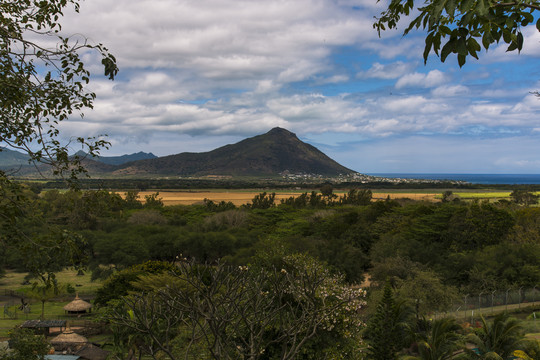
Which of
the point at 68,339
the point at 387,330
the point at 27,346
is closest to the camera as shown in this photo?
the point at 27,346

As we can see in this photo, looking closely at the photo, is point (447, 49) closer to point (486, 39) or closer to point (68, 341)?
point (486, 39)

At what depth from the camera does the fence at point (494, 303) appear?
2666 cm

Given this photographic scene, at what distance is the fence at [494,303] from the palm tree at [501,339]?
9.19 m

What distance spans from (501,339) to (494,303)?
44.2ft

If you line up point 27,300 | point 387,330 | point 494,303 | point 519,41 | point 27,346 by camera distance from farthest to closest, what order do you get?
point 27,300 → point 494,303 → point 387,330 → point 27,346 → point 519,41

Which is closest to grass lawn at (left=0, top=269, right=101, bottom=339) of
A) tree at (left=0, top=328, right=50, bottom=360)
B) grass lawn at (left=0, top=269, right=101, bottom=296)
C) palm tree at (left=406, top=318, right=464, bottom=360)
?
grass lawn at (left=0, top=269, right=101, bottom=296)

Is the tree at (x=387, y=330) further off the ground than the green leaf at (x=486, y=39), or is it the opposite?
the green leaf at (x=486, y=39)

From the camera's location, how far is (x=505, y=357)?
16.8m

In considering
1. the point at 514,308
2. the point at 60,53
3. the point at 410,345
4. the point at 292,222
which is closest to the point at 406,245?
the point at 514,308

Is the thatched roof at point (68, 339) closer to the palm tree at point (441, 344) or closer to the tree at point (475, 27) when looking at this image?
the palm tree at point (441, 344)

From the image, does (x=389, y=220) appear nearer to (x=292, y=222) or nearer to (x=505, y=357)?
(x=292, y=222)

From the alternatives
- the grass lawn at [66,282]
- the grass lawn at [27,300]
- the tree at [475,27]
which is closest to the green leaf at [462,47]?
the tree at [475,27]

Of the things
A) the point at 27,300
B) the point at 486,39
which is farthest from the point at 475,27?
→ the point at 27,300

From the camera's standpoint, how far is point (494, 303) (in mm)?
28672
